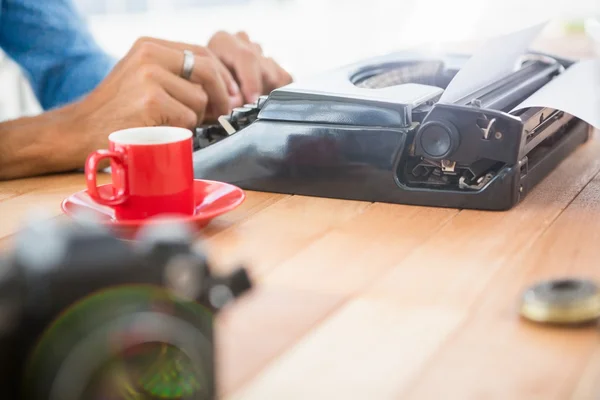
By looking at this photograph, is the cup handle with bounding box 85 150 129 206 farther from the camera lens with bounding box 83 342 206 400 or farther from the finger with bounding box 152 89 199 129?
the camera lens with bounding box 83 342 206 400

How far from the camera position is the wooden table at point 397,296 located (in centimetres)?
59

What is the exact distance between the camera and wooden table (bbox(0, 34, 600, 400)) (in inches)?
23.4

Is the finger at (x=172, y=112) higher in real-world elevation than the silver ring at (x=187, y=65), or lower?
lower

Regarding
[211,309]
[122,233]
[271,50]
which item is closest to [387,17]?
[271,50]

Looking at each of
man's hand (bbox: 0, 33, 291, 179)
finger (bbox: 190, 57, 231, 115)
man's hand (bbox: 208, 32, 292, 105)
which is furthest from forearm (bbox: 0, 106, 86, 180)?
man's hand (bbox: 208, 32, 292, 105)

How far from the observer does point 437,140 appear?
972mm

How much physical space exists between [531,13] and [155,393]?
3.10 m

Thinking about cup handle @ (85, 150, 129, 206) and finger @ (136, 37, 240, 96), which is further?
finger @ (136, 37, 240, 96)

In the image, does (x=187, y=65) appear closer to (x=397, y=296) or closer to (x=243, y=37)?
(x=243, y=37)

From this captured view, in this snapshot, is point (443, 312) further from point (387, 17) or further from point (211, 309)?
point (387, 17)

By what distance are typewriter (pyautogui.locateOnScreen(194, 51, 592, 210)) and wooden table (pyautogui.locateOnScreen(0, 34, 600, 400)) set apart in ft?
0.08

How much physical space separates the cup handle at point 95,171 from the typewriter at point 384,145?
7.8 inches

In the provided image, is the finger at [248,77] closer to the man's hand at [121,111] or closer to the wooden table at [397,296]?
the man's hand at [121,111]

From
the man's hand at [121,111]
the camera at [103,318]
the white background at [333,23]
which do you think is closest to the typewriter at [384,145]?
the man's hand at [121,111]
